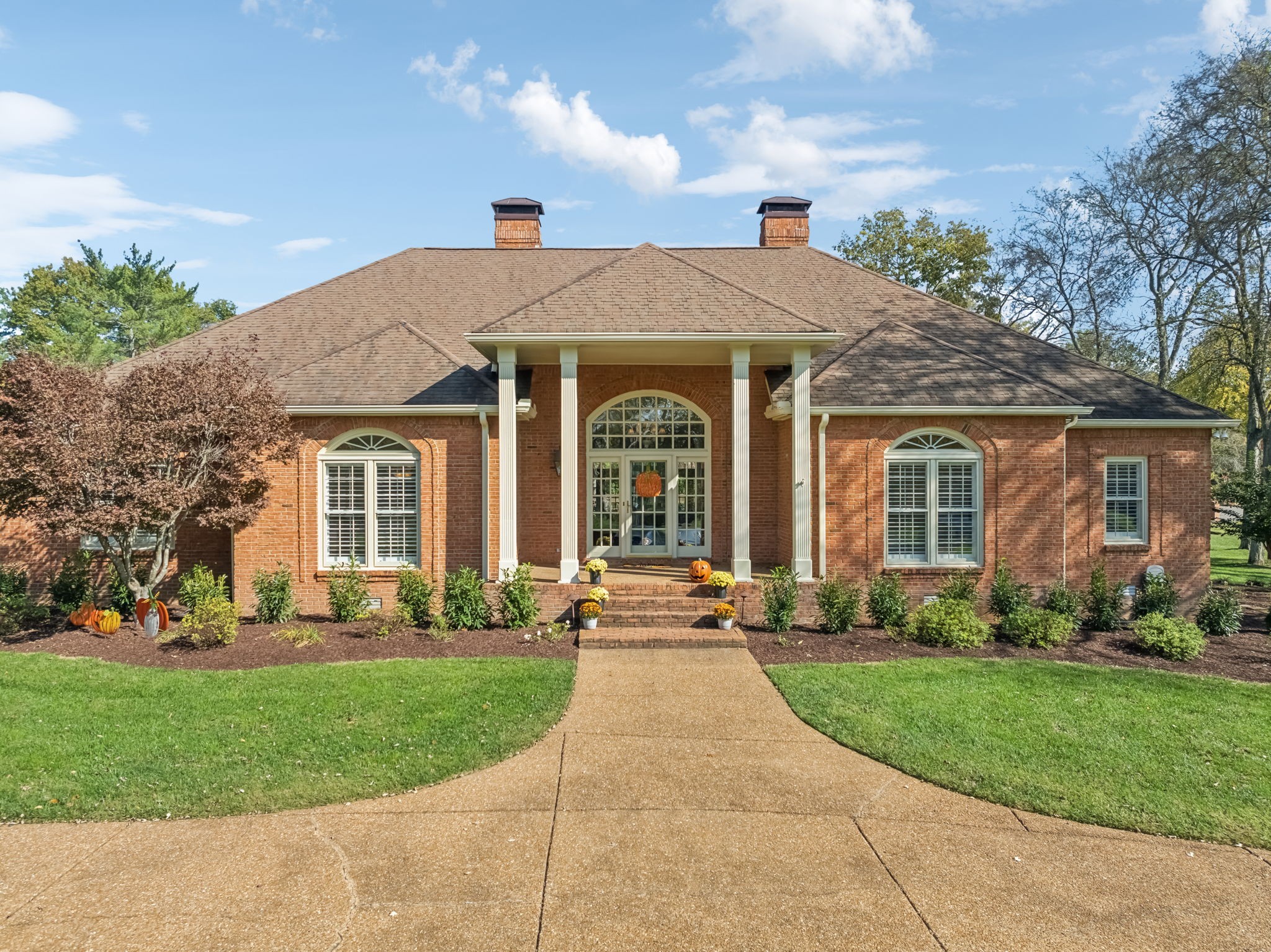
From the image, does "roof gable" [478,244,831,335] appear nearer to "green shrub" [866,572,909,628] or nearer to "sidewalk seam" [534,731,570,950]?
"green shrub" [866,572,909,628]

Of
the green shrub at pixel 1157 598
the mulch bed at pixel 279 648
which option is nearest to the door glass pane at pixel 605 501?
the mulch bed at pixel 279 648

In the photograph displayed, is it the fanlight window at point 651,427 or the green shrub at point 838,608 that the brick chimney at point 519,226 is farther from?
the green shrub at point 838,608

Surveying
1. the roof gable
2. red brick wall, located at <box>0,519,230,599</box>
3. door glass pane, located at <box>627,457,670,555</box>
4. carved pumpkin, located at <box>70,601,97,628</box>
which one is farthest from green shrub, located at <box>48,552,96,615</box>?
door glass pane, located at <box>627,457,670,555</box>

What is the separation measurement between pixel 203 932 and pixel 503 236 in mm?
18273

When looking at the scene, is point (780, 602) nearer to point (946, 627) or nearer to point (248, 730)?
point (946, 627)

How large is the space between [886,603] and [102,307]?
4476 cm

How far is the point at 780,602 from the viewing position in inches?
428

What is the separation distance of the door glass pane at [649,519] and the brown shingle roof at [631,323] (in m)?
2.99

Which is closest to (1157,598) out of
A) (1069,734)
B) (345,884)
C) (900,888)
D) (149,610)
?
(1069,734)

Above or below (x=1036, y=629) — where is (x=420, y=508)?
above

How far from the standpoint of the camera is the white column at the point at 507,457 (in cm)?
1173

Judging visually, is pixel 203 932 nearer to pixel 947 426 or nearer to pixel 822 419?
pixel 822 419

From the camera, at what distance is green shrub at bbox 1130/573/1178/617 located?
12.1 m

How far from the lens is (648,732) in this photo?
6.98 meters
